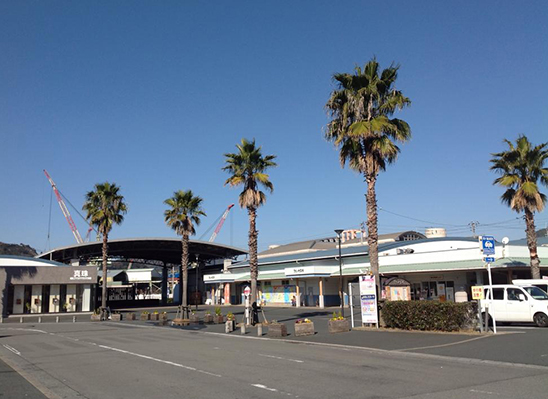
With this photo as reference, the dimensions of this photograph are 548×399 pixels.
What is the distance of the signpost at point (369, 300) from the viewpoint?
22.3 meters

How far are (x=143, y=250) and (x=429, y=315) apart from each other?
6059 cm

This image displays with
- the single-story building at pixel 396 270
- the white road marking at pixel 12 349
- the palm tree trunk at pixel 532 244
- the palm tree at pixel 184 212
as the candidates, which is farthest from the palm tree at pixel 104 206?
the palm tree trunk at pixel 532 244

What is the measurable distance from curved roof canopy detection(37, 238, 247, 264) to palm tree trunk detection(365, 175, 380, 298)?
5008 cm

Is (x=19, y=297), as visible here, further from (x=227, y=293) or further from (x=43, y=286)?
(x=227, y=293)

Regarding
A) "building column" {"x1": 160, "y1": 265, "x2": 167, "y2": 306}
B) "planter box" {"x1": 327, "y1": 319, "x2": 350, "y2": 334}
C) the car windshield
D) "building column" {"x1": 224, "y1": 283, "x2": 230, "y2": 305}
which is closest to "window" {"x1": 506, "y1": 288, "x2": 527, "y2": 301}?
the car windshield

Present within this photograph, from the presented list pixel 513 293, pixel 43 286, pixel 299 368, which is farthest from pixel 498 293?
pixel 43 286

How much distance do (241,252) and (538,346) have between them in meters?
64.0

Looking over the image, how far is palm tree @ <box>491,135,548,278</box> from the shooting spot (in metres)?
28.4

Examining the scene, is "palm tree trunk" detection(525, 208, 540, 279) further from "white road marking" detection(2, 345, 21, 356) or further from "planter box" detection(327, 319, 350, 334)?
"white road marking" detection(2, 345, 21, 356)

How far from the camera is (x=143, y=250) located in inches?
2923

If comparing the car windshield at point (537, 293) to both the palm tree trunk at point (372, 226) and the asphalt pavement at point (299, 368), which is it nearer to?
the asphalt pavement at point (299, 368)

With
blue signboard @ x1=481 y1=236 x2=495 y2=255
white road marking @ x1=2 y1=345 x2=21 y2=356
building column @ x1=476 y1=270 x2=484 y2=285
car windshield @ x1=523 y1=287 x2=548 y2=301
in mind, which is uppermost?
blue signboard @ x1=481 y1=236 x2=495 y2=255

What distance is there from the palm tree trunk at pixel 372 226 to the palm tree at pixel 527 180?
1060cm

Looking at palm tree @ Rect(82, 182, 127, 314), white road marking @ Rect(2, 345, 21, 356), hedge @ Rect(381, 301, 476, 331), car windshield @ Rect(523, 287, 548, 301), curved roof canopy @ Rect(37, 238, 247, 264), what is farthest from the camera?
curved roof canopy @ Rect(37, 238, 247, 264)
